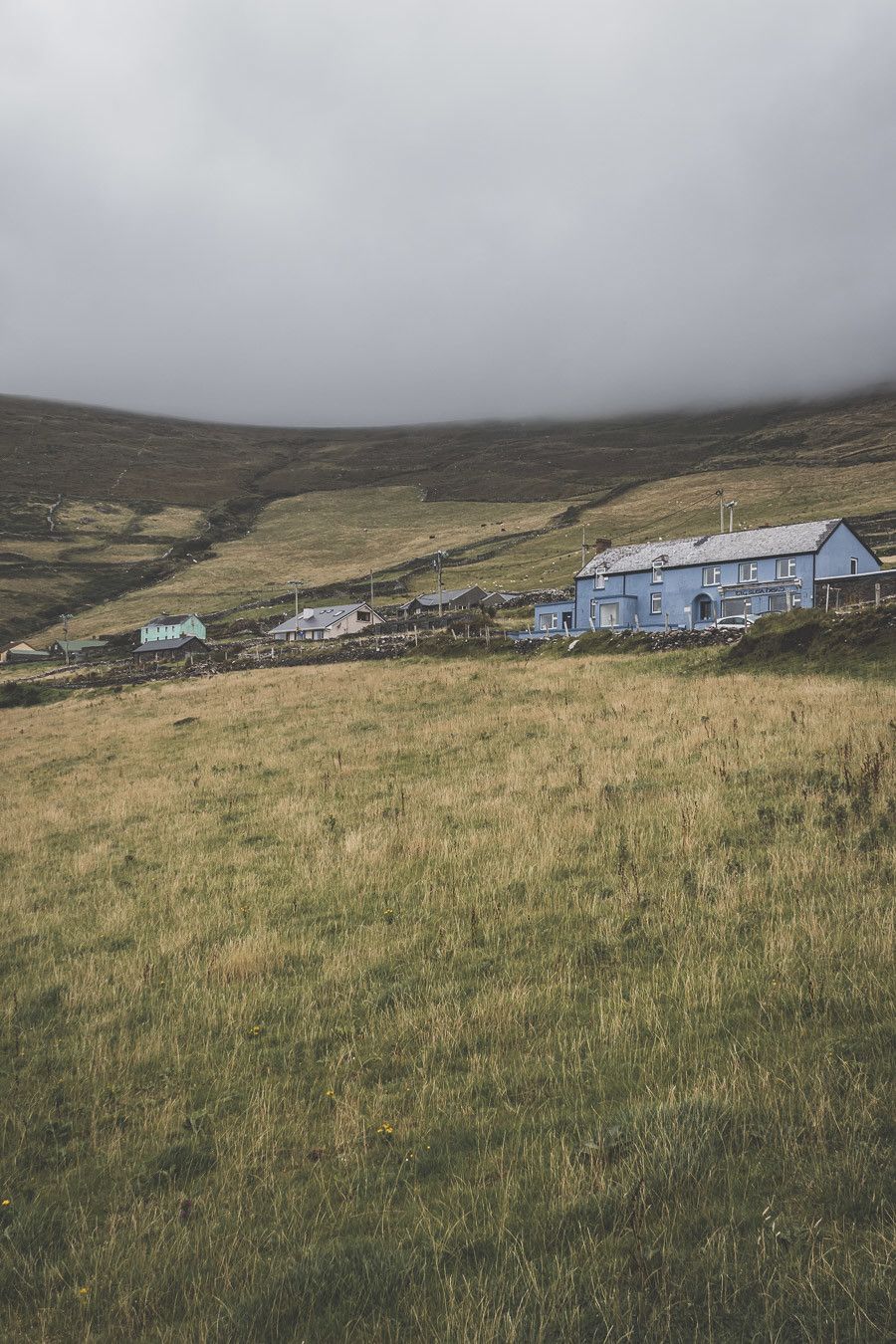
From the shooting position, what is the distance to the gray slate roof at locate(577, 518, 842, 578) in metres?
63.2

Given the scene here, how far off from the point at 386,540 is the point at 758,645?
520ft

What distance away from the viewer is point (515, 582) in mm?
118375

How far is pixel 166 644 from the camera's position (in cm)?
10844

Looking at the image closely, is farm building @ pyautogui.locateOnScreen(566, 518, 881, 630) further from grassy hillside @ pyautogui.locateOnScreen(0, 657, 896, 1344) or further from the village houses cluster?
grassy hillside @ pyautogui.locateOnScreen(0, 657, 896, 1344)

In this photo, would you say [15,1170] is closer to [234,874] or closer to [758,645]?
[234,874]

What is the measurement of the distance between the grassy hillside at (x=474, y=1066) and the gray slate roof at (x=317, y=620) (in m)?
86.4

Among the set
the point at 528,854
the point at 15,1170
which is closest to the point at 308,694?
the point at 528,854

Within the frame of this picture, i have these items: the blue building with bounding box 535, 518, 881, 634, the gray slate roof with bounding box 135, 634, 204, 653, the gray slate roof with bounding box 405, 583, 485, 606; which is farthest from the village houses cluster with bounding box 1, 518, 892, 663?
the gray slate roof with bounding box 135, 634, 204, 653

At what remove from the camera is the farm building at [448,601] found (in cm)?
10406

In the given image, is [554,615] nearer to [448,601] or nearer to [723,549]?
[723,549]

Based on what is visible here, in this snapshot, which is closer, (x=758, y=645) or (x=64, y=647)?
(x=758, y=645)

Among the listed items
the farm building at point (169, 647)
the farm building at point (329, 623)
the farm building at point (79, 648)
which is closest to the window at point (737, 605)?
the farm building at point (329, 623)

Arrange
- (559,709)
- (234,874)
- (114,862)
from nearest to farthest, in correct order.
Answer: (234,874) → (114,862) → (559,709)

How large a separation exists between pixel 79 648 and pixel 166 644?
18093 millimetres
